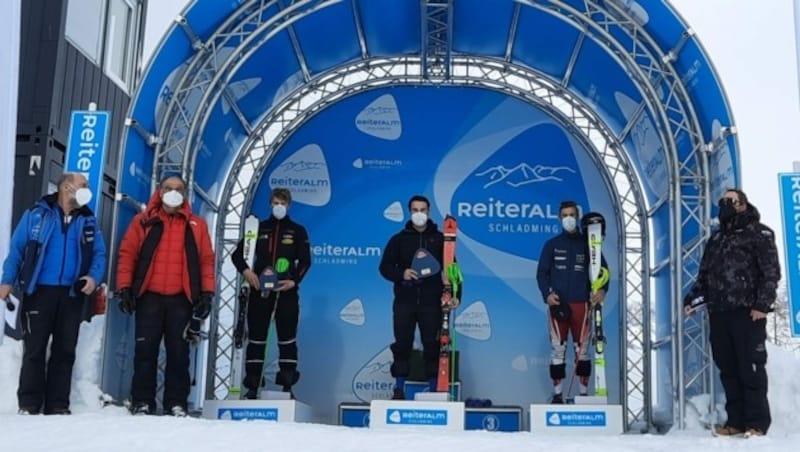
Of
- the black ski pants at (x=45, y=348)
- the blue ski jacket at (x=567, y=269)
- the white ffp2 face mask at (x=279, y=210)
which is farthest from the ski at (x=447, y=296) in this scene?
the black ski pants at (x=45, y=348)

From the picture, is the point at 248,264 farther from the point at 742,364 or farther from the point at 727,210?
the point at 742,364

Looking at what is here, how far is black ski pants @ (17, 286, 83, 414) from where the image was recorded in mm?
6219

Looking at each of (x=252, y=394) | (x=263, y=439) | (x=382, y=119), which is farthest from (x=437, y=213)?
(x=263, y=439)

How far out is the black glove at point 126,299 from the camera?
6652 millimetres

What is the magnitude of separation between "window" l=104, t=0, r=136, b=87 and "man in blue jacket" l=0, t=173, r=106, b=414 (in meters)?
6.89

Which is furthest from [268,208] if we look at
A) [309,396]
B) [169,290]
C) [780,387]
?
[780,387]

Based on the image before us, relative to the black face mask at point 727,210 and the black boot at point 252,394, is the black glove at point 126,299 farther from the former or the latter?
the black face mask at point 727,210

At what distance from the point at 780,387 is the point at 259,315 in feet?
14.3

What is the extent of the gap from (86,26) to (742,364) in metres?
9.44

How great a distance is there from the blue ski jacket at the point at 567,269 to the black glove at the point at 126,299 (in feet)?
11.5

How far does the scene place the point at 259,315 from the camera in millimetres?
7918

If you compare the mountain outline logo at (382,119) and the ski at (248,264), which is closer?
the ski at (248,264)

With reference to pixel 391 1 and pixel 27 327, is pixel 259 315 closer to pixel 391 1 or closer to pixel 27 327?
pixel 27 327

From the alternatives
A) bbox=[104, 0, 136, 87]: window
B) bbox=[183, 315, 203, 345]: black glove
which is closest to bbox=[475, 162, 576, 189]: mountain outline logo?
bbox=[183, 315, 203, 345]: black glove
